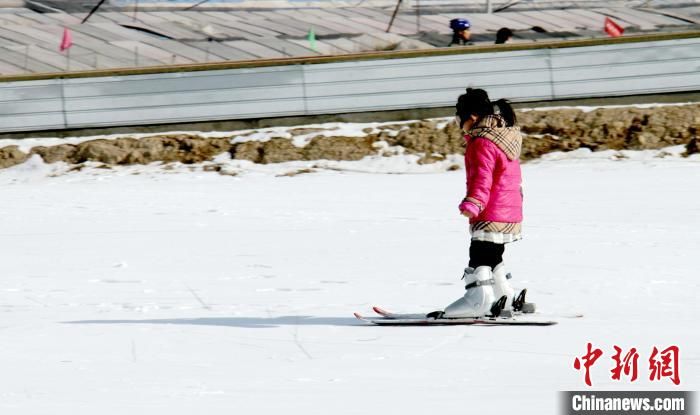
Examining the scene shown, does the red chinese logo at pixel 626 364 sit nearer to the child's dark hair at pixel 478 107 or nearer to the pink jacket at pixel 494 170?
the pink jacket at pixel 494 170

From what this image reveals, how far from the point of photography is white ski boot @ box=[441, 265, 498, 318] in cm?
672

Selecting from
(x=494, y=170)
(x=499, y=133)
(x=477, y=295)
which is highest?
(x=499, y=133)

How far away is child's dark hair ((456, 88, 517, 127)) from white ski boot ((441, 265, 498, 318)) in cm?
86

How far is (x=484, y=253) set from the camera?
6.68 m

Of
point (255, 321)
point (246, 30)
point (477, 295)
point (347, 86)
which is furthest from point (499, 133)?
point (246, 30)

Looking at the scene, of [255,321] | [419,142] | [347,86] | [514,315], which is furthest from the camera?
[347,86]

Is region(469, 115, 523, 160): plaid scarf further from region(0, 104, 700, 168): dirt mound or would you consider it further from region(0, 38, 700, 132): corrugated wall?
region(0, 38, 700, 132): corrugated wall

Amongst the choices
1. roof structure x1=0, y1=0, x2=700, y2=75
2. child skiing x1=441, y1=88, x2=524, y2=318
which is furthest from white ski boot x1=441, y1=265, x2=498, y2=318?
roof structure x1=0, y1=0, x2=700, y2=75

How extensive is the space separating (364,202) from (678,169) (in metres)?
4.14

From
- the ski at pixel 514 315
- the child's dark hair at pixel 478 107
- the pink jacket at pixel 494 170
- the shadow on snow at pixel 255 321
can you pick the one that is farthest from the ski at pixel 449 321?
the child's dark hair at pixel 478 107

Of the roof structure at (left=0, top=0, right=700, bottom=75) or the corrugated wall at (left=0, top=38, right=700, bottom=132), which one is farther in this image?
the roof structure at (left=0, top=0, right=700, bottom=75)

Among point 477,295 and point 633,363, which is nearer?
point 633,363

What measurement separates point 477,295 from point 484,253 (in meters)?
0.26

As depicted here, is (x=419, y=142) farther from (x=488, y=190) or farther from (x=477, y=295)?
(x=488, y=190)
